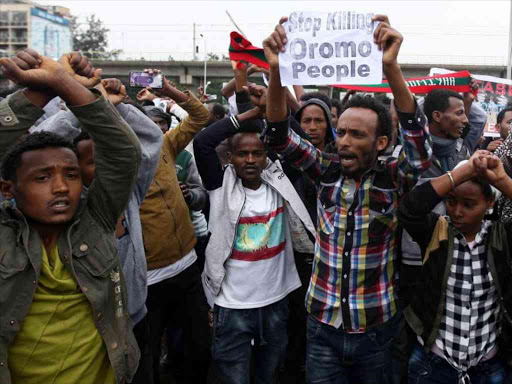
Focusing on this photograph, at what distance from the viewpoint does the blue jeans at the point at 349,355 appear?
2855mm

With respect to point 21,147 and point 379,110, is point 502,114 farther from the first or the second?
point 21,147

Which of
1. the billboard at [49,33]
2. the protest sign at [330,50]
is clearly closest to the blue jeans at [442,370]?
the protest sign at [330,50]

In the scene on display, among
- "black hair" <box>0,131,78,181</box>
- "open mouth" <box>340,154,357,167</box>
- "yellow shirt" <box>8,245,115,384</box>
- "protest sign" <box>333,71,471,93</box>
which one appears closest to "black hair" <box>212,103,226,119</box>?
"protest sign" <box>333,71,471,93</box>

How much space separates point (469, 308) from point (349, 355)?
651 millimetres

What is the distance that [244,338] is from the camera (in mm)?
3291

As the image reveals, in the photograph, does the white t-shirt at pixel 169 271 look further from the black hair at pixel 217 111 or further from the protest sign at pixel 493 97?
the protest sign at pixel 493 97

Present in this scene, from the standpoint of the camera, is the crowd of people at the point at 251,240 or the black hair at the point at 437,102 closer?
the crowd of people at the point at 251,240

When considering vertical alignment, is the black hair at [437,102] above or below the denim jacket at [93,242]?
above

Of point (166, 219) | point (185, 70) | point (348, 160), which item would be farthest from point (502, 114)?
point (185, 70)

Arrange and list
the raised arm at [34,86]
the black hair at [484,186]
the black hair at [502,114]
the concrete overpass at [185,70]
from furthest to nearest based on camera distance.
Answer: the concrete overpass at [185,70] → the black hair at [502,114] → the black hair at [484,186] → the raised arm at [34,86]

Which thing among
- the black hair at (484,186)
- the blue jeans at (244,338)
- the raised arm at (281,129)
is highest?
the raised arm at (281,129)

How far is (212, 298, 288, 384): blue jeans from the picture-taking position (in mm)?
3271

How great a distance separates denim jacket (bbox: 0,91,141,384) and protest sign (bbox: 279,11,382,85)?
2.98 ft

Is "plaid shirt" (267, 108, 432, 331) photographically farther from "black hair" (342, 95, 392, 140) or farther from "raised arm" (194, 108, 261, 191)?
"raised arm" (194, 108, 261, 191)
